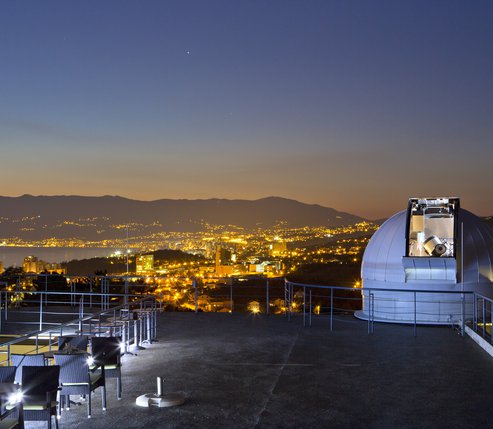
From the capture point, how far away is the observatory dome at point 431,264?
55.3 feet

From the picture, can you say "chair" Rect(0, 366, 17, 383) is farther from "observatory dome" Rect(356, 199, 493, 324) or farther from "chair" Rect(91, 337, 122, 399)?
"observatory dome" Rect(356, 199, 493, 324)

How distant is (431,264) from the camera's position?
1683 cm

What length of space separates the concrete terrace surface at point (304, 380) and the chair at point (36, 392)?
841 mm

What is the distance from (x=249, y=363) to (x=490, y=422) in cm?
443

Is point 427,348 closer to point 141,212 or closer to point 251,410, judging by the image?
point 251,410

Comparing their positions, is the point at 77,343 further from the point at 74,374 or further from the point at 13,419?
the point at 13,419

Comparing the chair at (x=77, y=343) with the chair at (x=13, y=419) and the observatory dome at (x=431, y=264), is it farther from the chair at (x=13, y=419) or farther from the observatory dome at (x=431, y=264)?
the observatory dome at (x=431, y=264)

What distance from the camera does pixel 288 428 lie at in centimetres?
691

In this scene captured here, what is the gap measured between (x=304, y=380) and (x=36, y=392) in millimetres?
4332

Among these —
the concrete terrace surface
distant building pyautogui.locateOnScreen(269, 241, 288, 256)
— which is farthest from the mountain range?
the concrete terrace surface

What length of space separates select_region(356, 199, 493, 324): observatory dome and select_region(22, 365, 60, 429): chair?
11264mm

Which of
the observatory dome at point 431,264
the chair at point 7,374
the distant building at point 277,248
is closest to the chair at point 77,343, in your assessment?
the chair at point 7,374

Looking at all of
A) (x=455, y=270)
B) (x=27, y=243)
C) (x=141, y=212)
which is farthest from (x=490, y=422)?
(x=141, y=212)

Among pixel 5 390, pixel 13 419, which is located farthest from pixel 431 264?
pixel 5 390
